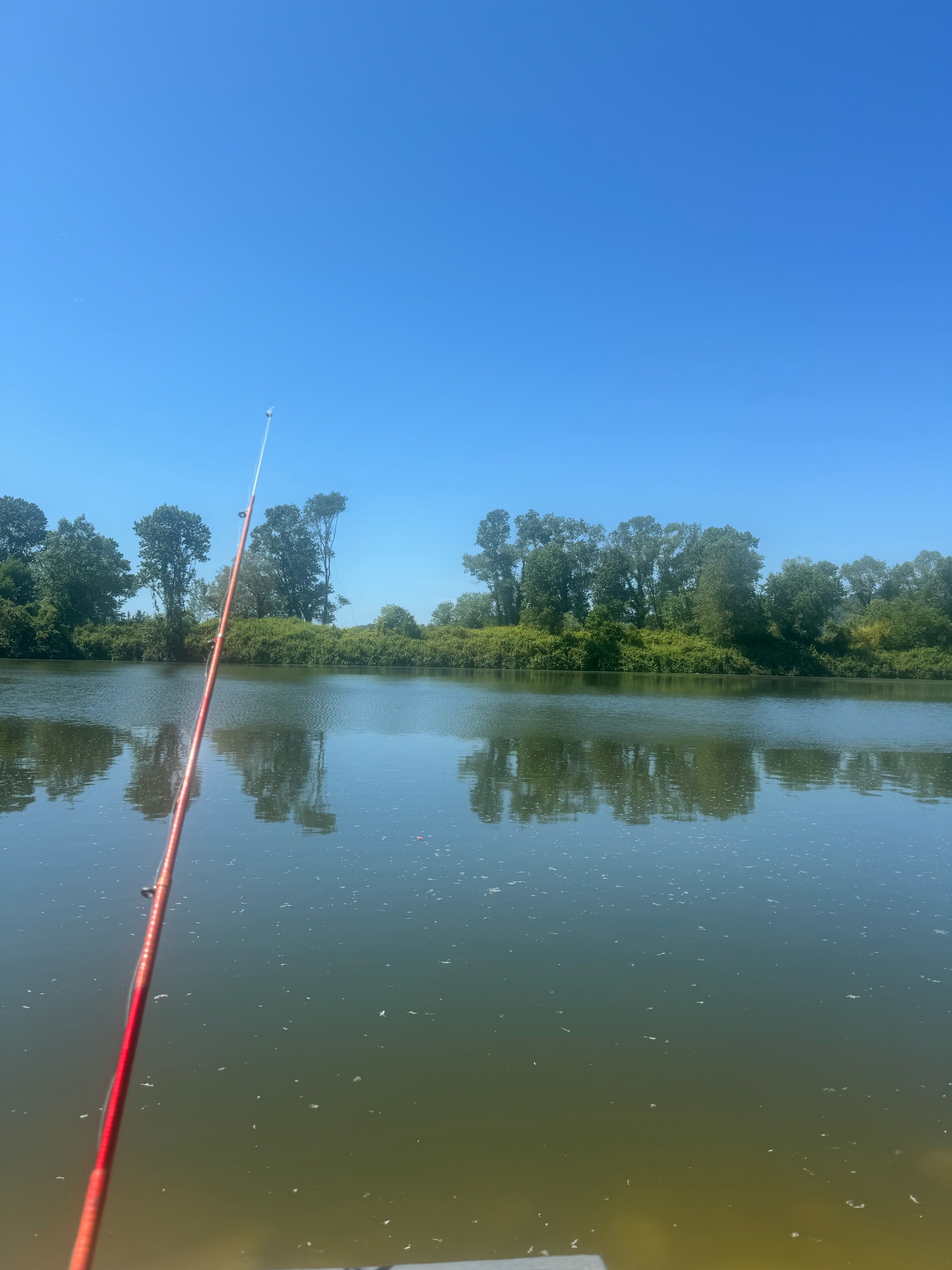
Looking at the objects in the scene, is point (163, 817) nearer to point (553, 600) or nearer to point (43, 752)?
point (43, 752)

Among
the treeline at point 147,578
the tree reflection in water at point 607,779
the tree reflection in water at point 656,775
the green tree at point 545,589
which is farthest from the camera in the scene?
the green tree at point 545,589

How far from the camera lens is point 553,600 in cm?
7981

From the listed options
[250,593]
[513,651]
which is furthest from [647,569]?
[250,593]

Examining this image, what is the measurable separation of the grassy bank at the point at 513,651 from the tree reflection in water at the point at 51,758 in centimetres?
4434

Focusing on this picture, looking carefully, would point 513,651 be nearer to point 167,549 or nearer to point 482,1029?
point 167,549

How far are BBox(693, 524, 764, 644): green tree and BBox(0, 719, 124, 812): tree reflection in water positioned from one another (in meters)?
63.3

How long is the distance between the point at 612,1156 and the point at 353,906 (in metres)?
3.95

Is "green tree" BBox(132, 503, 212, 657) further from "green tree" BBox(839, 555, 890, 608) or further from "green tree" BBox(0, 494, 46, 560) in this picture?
"green tree" BBox(839, 555, 890, 608)

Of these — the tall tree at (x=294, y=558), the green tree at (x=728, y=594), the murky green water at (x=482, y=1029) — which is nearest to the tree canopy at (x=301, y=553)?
the tall tree at (x=294, y=558)

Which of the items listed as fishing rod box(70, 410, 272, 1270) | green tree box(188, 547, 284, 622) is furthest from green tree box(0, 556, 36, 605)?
fishing rod box(70, 410, 272, 1270)

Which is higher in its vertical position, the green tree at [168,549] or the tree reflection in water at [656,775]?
the green tree at [168,549]

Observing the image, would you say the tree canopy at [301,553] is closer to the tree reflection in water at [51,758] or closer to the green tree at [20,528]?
the green tree at [20,528]

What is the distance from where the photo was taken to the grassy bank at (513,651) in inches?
2589

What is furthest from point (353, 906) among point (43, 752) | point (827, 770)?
point (827, 770)
